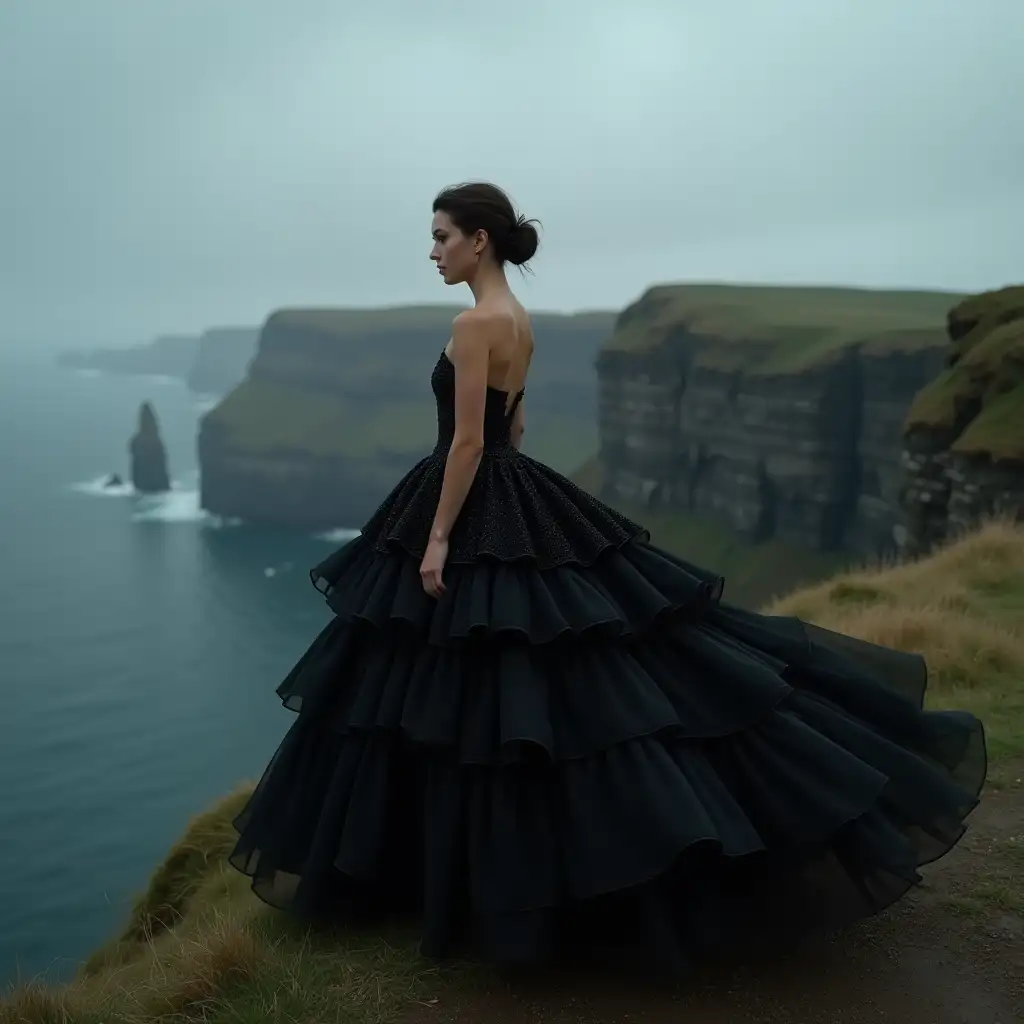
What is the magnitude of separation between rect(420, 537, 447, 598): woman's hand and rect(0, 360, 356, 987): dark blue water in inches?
105

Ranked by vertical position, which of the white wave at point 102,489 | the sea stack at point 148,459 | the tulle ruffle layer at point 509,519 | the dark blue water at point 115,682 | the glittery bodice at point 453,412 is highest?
the glittery bodice at point 453,412

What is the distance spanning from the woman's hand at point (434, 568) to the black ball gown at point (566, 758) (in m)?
0.05

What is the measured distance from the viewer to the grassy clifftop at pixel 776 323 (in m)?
53.6

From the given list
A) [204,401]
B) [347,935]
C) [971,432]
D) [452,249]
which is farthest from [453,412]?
[204,401]

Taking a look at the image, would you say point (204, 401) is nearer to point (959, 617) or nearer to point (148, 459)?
point (148, 459)

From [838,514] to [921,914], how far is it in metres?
52.8

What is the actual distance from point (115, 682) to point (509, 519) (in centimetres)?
4284

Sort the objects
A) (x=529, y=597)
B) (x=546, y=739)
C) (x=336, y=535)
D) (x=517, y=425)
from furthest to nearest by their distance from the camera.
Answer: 1. (x=336, y=535)
2. (x=517, y=425)
3. (x=529, y=597)
4. (x=546, y=739)

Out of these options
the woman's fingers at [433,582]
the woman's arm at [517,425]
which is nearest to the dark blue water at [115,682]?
the woman's fingers at [433,582]

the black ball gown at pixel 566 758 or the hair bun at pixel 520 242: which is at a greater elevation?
the hair bun at pixel 520 242

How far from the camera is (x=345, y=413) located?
97.5 m

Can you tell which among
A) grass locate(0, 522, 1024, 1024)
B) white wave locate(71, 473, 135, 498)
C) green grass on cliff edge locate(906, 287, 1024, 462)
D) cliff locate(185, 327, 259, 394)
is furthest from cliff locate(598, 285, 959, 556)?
cliff locate(185, 327, 259, 394)

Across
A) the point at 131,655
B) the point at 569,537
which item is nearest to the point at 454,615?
the point at 569,537

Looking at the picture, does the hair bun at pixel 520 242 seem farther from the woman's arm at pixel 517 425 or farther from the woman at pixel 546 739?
the woman's arm at pixel 517 425
